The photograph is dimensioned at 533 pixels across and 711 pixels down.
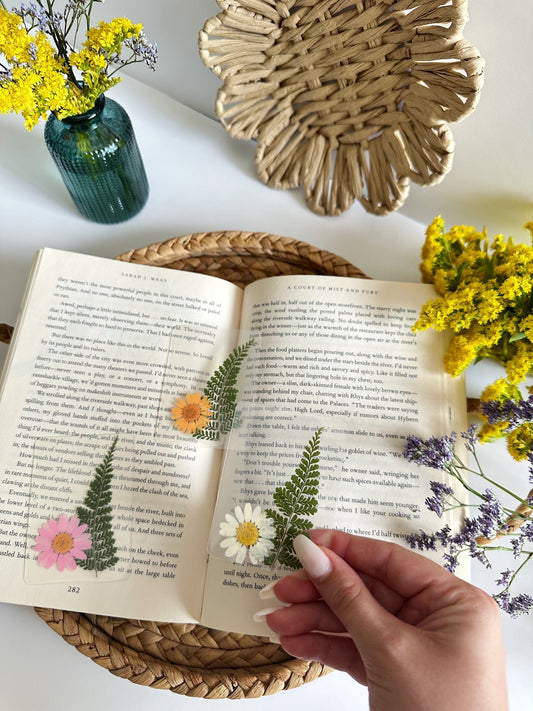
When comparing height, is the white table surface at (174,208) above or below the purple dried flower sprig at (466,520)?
above

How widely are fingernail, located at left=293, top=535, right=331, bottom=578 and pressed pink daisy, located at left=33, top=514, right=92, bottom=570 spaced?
0.25 metres

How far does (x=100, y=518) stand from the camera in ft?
2.08

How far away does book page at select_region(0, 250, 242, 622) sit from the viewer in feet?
2.02

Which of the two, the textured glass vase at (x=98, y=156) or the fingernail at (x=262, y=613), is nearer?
the fingernail at (x=262, y=613)

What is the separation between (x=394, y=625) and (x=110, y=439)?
38 cm

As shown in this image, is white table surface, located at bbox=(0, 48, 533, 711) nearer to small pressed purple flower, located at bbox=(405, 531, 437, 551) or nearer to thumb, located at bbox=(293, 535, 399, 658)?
small pressed purple flower, located at bbox=(405, 531, 437, 551)

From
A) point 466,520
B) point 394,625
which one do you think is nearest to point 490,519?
point 466,520

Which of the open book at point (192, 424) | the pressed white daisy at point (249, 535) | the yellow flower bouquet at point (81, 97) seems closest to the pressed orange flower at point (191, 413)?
the open book at point (192, 424)

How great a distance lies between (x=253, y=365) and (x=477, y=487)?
0.34m

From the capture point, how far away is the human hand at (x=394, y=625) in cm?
45

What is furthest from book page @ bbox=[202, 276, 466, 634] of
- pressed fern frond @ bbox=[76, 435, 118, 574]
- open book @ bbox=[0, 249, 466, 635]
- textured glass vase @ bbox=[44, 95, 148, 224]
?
textured glass vase @ bbox=[44, 95, 148, 224]

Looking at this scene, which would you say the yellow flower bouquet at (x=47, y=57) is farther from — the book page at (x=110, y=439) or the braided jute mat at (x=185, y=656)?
the braided jute mat at (x=185, y=656)

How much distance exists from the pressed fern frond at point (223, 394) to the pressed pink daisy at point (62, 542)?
17cm

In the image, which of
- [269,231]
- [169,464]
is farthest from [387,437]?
[269,231]
